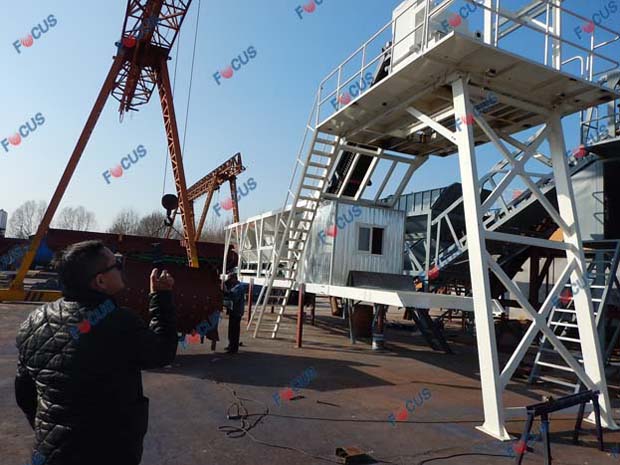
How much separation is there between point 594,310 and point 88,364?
11.0 metres

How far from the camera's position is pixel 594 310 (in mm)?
10289

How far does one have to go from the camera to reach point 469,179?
6.62 m

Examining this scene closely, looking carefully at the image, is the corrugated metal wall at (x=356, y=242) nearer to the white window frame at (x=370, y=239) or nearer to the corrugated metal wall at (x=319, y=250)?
the white window frame at (x=370, y=239)

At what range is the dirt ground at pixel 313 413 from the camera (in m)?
4.94

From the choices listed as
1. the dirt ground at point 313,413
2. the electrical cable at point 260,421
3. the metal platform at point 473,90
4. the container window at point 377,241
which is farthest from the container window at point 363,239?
the electrical cable at point 260,421

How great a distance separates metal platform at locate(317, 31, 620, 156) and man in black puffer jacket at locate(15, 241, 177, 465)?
5.71 metres

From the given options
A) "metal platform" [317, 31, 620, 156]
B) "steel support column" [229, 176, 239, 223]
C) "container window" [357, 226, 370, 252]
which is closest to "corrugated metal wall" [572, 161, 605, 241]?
"metal platform" [317, 31, 620, 156]

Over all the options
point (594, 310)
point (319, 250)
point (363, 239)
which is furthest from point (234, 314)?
point (594, 310)

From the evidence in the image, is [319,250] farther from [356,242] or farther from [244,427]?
[244,427]

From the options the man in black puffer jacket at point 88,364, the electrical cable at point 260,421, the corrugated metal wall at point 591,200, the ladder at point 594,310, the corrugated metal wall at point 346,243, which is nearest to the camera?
the man in black puffer jacket at point 88,364

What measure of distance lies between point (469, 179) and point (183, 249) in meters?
13.7

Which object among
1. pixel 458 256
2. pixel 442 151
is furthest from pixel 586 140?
pixel 458 256

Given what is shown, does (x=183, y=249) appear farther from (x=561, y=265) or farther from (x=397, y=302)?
(x=561, y=265)

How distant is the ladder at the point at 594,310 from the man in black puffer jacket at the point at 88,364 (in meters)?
7.69
